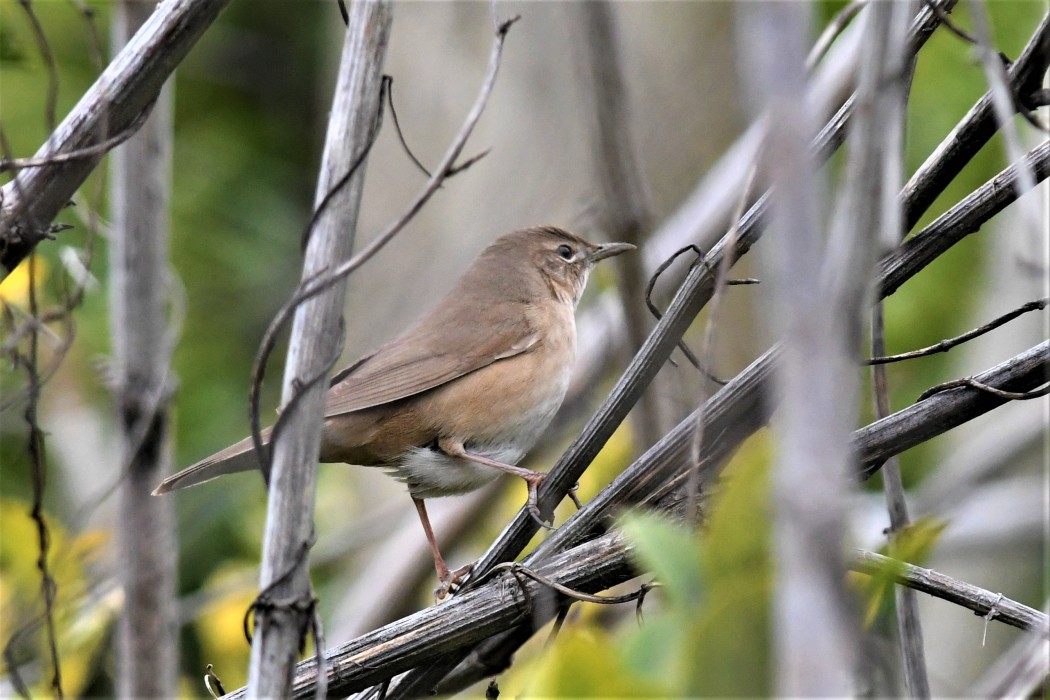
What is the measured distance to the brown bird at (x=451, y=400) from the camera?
3129 mm

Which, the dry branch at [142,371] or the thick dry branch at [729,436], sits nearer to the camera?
the thick dry branch at [729,436]

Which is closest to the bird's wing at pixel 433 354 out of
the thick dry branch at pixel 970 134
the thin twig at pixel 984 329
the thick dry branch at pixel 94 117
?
the thick dry branch at pixel 94 117

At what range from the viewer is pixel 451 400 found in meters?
3.22

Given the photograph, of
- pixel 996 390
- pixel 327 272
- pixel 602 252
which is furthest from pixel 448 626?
pixel 602 252

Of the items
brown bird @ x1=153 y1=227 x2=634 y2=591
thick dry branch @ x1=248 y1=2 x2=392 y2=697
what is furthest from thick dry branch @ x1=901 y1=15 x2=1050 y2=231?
brown bird @ x1=153 y1=227 x2=634 y2=591

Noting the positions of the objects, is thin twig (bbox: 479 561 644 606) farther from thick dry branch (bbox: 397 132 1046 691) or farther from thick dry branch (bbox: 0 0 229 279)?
thick dry branch (bbox: 0 0 229 279)

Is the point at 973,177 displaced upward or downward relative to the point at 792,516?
upward

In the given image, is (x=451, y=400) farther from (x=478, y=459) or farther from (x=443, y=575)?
(x=443, y=575)

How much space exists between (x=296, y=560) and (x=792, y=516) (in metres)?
0.88

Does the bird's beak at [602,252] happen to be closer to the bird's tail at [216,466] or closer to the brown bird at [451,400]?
the brown bird at [451,400]

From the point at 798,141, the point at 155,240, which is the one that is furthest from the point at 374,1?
the point at 155,240

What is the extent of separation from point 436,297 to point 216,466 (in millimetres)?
3508

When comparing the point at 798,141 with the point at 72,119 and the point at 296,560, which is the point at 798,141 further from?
the point at 72,119

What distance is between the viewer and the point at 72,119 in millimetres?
1820
